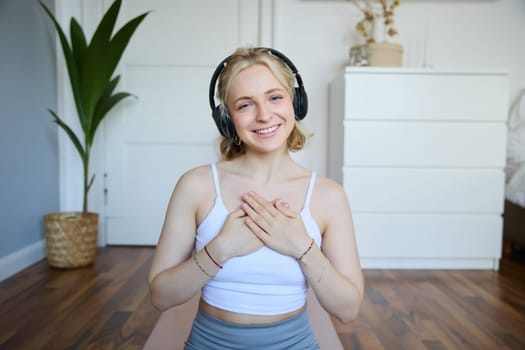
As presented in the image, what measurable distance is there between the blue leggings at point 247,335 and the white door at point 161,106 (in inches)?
87.7

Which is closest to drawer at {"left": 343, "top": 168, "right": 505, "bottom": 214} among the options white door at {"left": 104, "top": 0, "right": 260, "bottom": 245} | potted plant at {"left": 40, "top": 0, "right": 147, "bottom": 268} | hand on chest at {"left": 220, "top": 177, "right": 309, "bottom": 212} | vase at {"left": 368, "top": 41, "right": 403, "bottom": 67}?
vase at {"left": 368, "top": 41, "right": 403, "bottom": 67}

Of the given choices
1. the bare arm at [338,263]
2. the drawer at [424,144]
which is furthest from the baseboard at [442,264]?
the bare arm at [338,263]

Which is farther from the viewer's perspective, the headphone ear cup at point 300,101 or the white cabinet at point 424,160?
the white cabinet at point 424,160

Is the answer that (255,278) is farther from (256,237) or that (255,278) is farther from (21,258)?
(21,258)

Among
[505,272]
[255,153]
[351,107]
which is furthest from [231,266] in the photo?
[505,272]

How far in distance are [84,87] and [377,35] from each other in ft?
5.95

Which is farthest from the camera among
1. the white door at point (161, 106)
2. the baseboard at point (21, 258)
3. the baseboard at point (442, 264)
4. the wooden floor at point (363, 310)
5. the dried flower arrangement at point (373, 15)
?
the white door at point (161, 106)

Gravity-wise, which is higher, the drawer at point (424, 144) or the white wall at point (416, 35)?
the white wall at point (416, 35)

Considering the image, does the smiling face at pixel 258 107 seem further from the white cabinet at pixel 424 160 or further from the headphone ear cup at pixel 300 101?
the white cabinet at pixel 424 160

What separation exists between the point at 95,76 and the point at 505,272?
8.53 ft

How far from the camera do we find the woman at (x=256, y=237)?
0.81 metres

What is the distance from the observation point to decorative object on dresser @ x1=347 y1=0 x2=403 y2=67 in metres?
2.64

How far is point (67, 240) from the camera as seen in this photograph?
247 centimetres

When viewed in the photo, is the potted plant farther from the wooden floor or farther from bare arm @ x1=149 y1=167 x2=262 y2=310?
bare arm @ x1=149 y1=167 x2=262 y2=310
